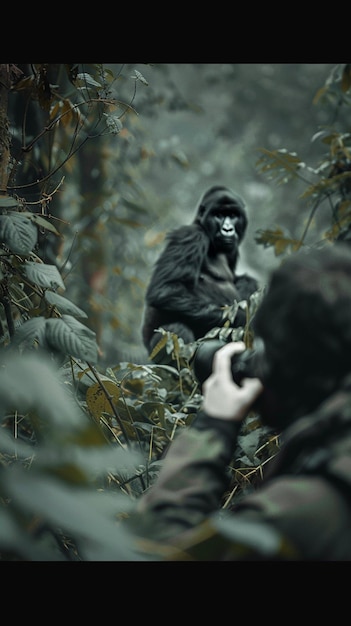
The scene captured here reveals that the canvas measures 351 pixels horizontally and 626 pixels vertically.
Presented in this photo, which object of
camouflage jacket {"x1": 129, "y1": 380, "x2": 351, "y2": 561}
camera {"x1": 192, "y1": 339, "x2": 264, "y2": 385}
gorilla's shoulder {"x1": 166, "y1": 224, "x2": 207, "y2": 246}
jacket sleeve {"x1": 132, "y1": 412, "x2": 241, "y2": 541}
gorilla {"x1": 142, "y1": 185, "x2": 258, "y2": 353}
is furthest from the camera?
gorilla's shoulder {"x1": 166, "y1": 224, "x2": 207, "y2": 246}

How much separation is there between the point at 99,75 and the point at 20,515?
5.79 ft

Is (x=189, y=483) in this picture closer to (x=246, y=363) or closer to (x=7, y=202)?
(x=246, y=363)

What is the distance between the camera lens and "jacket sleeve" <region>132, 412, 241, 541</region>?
1.21 meters

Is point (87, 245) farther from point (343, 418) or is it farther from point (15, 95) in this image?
point (343, 418)

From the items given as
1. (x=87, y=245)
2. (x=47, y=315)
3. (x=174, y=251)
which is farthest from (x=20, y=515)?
(x=87, y=245)

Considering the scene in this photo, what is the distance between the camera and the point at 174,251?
15.1 ft

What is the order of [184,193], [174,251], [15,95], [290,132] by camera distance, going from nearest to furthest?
1. [15,95]
2. [174,251]
3. [290,132]
4. [184,193]

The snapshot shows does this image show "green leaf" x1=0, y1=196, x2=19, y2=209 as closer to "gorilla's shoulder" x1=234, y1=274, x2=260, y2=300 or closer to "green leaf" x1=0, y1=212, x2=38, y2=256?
"green leaf" x1=0, y1=212, x2=38, y2=256

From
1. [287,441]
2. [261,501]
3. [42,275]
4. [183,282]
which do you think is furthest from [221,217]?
[261,501]

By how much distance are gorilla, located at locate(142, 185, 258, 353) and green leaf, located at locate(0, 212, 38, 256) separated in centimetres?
223

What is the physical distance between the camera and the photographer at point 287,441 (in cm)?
112

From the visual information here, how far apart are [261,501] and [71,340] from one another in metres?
0.74

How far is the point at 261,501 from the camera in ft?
3.74

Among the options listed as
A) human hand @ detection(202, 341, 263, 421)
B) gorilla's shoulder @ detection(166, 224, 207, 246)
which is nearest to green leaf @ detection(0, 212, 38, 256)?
human hand @ detection(202, 341, 263, 421)
